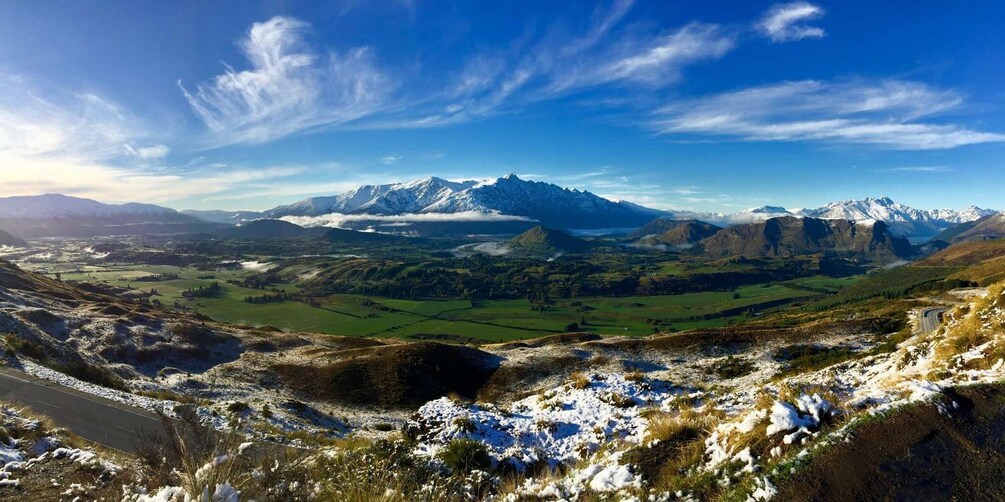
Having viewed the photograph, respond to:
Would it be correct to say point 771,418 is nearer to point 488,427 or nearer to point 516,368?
point 488,427

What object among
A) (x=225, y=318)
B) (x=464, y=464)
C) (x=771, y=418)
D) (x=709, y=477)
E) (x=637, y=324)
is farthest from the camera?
(x=637, y=324)

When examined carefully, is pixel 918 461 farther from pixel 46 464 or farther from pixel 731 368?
pixel 731 368

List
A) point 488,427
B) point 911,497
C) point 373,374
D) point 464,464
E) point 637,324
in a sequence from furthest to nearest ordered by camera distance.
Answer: point 637,324 → point 373,374 → point 488,427 → point 464,464 → point 911,497

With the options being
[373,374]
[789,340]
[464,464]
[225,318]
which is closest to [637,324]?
[789,340]

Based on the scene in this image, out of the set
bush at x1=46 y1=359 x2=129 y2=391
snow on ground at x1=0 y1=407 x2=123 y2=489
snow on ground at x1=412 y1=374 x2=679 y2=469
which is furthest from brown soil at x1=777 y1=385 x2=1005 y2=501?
bush at x1=46 y1=359 x2=129 y2=391

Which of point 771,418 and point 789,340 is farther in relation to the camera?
point 789,340

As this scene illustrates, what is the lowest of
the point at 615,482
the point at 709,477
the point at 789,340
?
the point at 789,340
